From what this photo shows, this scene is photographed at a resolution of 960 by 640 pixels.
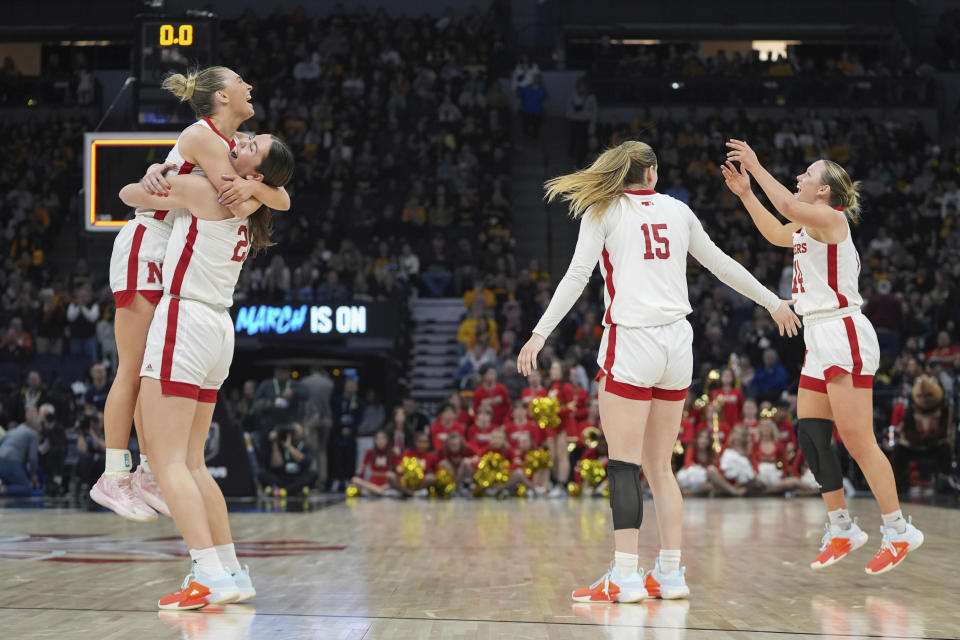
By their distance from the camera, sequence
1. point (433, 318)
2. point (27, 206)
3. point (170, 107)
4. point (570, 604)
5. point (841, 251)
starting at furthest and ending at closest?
point (27, 206) < point (433, 318) < point (170, 107) < point (841, 251) < point (570, 604)

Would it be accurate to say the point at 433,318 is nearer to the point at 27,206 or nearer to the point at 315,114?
the point at 315,114

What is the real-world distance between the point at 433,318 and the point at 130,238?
14.0 m

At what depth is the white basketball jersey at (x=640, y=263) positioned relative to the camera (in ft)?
16.2

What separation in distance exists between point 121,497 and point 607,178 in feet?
8.24

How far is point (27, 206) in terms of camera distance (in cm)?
2138

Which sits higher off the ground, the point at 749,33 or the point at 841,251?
the point at 749,33

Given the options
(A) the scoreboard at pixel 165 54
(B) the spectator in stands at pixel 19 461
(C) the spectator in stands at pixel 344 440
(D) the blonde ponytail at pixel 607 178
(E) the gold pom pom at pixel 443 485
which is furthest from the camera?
(C) the spectator in stands at pixel 344 440

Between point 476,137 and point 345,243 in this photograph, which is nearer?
point 345,243

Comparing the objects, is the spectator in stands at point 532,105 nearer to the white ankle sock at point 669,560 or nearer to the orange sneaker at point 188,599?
the white ankle sock at point 669,560

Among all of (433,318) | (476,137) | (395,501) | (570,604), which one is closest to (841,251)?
(570,604)

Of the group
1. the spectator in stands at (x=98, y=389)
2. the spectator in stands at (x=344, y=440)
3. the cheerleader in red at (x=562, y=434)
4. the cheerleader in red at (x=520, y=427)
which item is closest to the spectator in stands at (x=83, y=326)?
the spectator in stands at (x=98, y=389)

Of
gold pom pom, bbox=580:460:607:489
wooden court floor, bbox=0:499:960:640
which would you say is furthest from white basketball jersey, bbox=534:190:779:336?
gold pom pom, bbox=580:460:607:489

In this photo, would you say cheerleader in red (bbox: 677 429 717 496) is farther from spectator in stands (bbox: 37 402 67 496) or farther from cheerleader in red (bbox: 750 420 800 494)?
spectator in stands (bbox: 37 402 67 496)

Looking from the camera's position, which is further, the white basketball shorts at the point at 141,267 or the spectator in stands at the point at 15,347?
the spectator in stands at the point at 15,347
